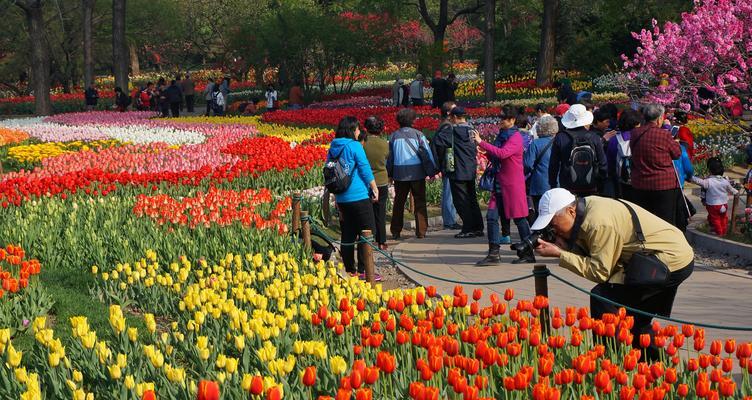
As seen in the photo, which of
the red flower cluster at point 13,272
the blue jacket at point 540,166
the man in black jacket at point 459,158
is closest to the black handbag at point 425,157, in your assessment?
the man in black jacket at point 459,158

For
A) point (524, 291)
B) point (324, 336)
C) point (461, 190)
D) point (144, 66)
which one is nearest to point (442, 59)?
point (461, 190)

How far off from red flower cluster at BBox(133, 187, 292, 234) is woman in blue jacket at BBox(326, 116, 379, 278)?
0.65 m

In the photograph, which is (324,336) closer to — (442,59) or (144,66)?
→ (442,59)

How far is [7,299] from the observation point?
8062 millimetres

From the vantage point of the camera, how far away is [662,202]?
10.1 m

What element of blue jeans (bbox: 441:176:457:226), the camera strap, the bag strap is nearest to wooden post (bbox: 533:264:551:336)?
the camera strap

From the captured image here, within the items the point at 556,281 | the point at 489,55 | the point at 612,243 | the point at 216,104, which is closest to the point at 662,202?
the point at 556,281

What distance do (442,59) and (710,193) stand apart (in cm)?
3187

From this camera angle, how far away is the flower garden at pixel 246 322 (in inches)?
206

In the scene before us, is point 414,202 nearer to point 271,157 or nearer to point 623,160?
point 623,160

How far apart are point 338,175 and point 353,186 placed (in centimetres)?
24

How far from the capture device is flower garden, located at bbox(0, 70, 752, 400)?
5.23 m

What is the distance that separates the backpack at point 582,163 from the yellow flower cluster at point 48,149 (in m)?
11.9

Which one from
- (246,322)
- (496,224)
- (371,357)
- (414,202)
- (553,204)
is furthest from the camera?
(414,202)
